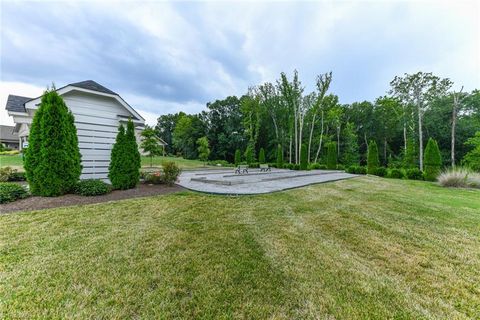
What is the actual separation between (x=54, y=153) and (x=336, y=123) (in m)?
32.0

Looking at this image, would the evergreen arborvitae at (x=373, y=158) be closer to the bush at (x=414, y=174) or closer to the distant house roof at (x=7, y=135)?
the bush at (x=414, y=174)

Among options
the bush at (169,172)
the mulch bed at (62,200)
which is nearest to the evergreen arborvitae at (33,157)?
the mulch bed at (62,200)

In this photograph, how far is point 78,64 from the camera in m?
8.00

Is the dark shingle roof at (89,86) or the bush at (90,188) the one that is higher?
the dark shingle roof at (89,86)

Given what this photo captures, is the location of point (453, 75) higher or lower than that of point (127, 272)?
higher

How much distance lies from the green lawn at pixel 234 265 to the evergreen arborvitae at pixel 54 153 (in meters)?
1.42

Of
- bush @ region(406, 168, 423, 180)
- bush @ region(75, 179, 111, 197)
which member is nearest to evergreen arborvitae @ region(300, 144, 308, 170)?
bush @ region(406, 168, 423, 180)

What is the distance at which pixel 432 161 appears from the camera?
12148mm

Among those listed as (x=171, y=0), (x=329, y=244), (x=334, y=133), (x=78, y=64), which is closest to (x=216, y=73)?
(x=171, y=0)

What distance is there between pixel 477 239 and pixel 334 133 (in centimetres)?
3047

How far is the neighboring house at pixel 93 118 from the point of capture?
22.5ft

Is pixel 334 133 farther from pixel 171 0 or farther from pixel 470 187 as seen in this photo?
pixel 171 0

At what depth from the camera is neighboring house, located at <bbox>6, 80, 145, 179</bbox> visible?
270 inches

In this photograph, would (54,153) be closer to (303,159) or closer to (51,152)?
(51,152)
